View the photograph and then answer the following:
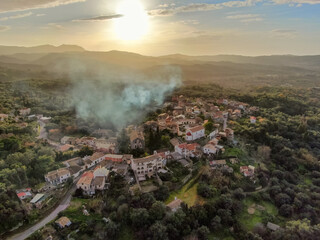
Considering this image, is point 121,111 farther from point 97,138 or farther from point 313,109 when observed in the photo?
point 313,109

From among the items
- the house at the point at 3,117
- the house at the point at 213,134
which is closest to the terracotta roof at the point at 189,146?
the house at the point at 213,134

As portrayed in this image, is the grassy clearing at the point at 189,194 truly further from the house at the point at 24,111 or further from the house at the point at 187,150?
the house at the point at 24,111

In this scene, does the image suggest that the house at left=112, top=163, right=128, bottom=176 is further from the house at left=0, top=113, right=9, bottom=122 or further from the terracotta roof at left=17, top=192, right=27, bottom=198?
the house at left=0, top=113, right=9, bottom=122

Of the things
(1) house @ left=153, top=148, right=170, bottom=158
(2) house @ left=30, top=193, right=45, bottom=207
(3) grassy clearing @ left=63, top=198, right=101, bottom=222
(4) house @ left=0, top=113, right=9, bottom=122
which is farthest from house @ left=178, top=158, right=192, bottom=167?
(4) house @ left=0, top=113, right=9, bottom=122

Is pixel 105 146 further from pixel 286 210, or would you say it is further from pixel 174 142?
pixel 286 210

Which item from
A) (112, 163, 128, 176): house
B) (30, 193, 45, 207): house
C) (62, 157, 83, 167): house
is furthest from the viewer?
(62, 157, 83, 167): house

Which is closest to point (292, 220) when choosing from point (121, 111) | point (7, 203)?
point (7, 203)

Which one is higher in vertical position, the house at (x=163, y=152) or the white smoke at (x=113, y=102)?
the white smoke at (x=113, y=102)
